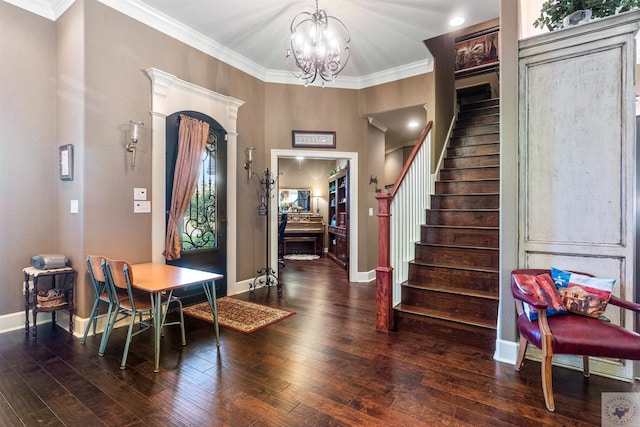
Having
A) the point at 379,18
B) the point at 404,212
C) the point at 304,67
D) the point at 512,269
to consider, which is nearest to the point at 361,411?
the point at 512,269

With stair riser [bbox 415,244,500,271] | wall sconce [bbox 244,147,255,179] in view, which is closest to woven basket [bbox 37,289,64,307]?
wall sconce [bbox 244,147,255,179]

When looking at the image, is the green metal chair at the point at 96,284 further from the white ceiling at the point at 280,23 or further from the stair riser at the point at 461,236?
the stair riser at the point at 461,236

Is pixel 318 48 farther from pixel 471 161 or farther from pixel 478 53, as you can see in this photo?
pixel 478 53

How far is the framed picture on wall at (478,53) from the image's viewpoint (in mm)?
6504

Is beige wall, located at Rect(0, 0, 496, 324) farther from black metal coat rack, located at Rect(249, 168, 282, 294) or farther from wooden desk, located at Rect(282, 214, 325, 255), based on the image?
wooden desk, located at Rect(282, 214, 325, 255)

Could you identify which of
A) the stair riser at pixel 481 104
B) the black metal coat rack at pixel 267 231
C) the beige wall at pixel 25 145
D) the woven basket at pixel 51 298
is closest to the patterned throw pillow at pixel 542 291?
the black metal coat rack at pixel 267 231

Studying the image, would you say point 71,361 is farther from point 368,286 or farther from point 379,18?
point 379,18

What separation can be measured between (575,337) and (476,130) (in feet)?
12.6

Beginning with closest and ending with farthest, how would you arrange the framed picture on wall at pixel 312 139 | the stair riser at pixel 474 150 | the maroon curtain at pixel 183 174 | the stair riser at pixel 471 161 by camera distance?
the maroon curtain at pixel 183 174, the stair riser at pixel 471 161, the stair riser at pixel 474 150, the framed picture on wall at pixel 312 139

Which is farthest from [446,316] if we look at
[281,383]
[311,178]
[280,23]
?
[311,178]

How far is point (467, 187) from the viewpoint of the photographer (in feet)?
13.4

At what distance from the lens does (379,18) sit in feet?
11.7

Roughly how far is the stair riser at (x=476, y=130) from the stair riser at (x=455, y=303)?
9.73ft

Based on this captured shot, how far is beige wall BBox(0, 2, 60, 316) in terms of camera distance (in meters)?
2.95
